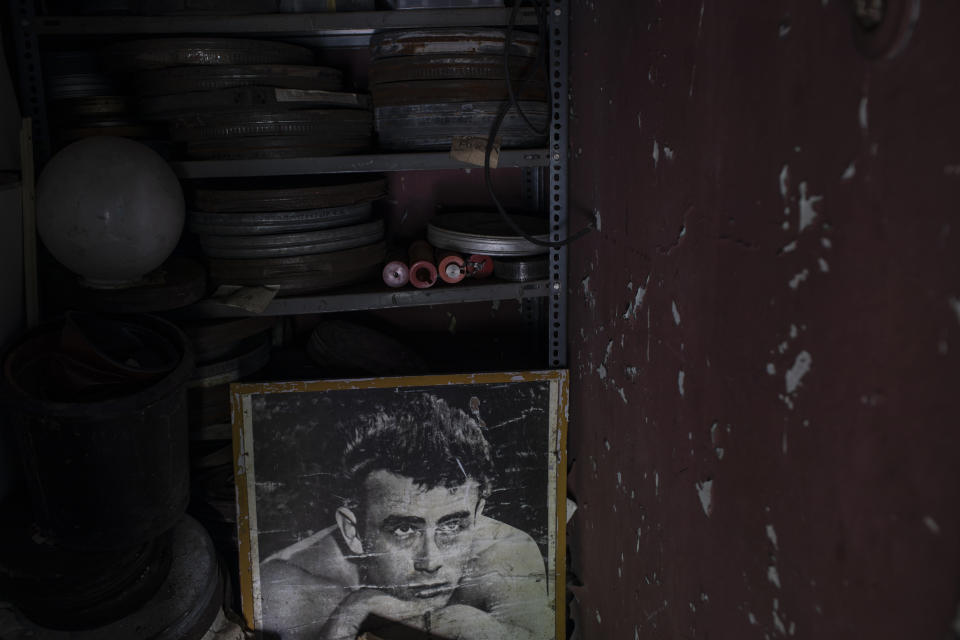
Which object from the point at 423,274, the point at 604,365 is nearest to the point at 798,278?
the point at 604,365

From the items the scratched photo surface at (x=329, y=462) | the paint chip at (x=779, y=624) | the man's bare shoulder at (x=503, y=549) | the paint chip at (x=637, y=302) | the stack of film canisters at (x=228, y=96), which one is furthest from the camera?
the man's bare shoulder at (x=503, y=549)

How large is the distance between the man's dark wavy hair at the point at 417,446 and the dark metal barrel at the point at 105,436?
45cm

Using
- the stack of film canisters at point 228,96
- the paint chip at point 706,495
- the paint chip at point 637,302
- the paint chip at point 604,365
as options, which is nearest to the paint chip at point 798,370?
the paint chip at point 706,495

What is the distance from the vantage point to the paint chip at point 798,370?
2.73 ft

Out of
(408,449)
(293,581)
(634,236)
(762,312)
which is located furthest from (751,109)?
(293,581)

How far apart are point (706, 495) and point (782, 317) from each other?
0.38m

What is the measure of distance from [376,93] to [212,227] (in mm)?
559

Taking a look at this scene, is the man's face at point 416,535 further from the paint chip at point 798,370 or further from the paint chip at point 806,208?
the paint chip at point 806,208

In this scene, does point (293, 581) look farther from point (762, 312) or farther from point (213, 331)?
point (762, 312)

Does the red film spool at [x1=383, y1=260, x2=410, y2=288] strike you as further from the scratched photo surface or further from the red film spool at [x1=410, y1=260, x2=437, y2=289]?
the scratched photo surface

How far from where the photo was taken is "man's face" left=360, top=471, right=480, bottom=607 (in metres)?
1.94

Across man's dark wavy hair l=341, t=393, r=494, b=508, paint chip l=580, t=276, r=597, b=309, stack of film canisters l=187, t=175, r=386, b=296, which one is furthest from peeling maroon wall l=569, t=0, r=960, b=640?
stack of film canisters l=187, t=175, r=386, b=296

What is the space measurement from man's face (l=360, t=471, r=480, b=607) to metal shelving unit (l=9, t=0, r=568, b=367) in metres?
0.50

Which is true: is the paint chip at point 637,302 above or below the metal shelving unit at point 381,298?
above
